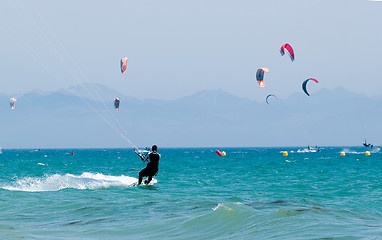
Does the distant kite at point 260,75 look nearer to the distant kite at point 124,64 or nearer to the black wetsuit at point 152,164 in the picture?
the distant kite at point 124,64

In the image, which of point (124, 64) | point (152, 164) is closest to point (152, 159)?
point (152, 164)

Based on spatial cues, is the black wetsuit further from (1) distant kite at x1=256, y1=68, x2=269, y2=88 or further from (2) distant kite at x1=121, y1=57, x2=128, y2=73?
(1) distant kite at x1=256, y1=68, x2=269, y2=88

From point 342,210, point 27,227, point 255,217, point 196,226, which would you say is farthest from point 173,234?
point 342,210

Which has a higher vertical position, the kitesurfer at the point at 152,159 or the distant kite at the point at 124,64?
the distant kite at the point at 124,64

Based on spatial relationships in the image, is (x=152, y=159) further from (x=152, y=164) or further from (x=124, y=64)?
(x=124, y=64)

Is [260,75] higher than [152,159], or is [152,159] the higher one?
[260,75]

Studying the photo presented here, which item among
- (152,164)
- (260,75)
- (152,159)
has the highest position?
(260,75)

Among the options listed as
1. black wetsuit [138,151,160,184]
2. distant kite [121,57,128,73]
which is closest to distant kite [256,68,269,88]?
distant kite [121,57,128,73]

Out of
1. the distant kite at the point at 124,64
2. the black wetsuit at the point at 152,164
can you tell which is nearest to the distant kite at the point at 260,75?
the distant kite at the point at 124,64

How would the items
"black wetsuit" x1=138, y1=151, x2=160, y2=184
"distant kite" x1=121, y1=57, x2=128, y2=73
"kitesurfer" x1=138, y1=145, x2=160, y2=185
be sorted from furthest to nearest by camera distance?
"distant kite" x1=121, y1=57, x2=128, y2=73 → "black wetsuit" x1=138, y1=151, x2=160, y2=184 → "kitesurfer" x1=138, y1=145, x2=160, y2=185

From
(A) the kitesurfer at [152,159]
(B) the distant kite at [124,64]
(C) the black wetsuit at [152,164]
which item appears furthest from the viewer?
(B) the distant kite at [124,64]

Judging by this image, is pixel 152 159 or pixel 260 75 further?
pixel 260 75

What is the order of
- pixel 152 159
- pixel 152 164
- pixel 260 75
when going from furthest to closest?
pixel 260 75
pixel 152 164
pixel 152 159

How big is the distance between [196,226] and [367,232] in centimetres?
412
